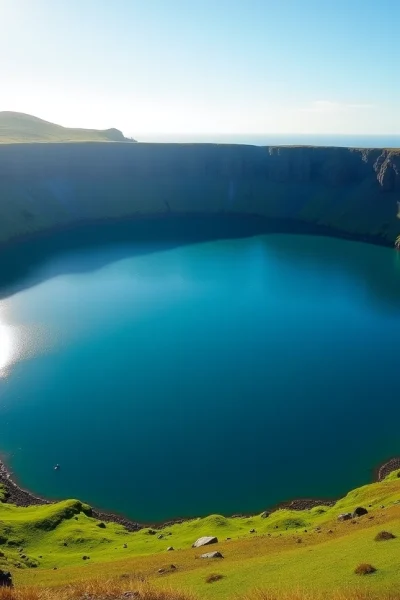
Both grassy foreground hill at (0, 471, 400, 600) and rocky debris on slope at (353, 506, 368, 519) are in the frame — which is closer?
grassy foreground hill at (0, 471, 400, 600)

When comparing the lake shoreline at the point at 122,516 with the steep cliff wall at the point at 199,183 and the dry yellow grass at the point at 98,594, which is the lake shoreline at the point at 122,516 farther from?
the steep cliff wall at the point at 199,183

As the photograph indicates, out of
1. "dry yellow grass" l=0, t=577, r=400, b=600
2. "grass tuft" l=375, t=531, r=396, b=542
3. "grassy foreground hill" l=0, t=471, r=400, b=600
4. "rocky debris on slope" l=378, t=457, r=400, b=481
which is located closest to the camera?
"dry yellow grass" l=0, t=577, r=400, b=600

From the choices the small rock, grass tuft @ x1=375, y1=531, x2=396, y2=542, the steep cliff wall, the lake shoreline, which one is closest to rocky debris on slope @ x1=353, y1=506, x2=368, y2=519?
the lake shoreline

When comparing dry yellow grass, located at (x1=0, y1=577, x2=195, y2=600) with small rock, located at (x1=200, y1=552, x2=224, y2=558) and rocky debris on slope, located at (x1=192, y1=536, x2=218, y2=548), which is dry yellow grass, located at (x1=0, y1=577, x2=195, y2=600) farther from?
rocky debris on slope, located at (x1=192, y1=536, x2=218, y2=548)

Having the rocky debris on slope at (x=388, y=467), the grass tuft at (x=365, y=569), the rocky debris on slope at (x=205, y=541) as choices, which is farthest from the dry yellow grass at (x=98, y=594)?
the rocky debris on slope at (x=388, y=467)

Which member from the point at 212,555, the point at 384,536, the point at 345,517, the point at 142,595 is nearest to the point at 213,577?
the point at 212,555

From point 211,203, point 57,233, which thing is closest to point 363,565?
point 57,233

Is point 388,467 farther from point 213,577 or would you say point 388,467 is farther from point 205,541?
point 213,577

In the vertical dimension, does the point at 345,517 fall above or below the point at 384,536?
below
